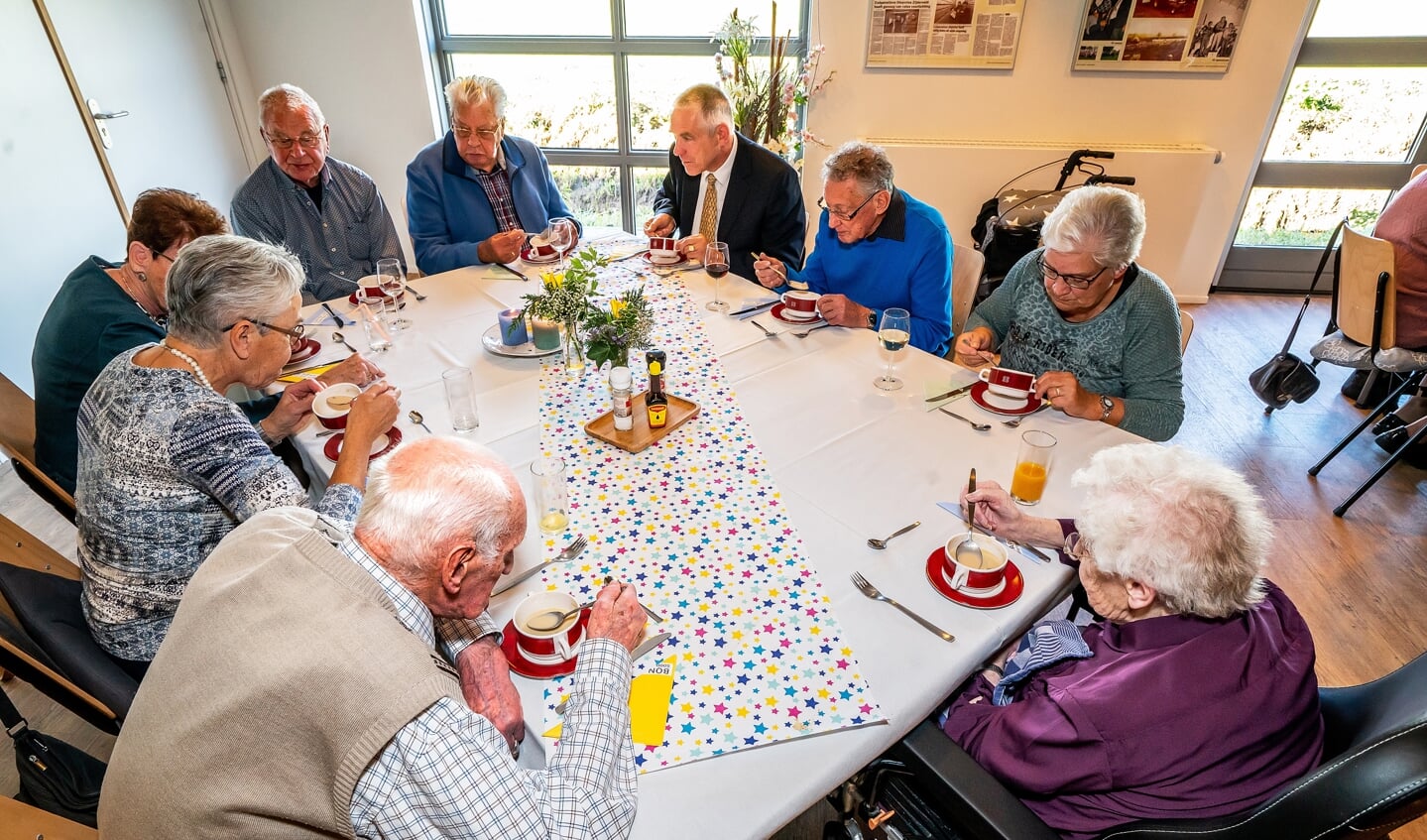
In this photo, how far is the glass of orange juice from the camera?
1651 millimetres

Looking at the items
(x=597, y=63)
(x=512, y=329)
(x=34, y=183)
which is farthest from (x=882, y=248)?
(x=34, y=183)

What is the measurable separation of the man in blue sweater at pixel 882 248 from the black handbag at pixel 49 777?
2.33m

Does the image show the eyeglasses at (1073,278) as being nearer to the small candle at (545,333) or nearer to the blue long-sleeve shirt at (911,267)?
the blue long-sleeve shirt at (911,267)

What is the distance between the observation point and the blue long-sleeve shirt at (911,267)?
2639mm

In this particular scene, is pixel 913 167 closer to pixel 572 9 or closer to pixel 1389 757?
pixel 572 9

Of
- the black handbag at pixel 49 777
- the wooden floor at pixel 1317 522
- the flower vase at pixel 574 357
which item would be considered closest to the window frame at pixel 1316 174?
the wooden floor at pixel 1317 522

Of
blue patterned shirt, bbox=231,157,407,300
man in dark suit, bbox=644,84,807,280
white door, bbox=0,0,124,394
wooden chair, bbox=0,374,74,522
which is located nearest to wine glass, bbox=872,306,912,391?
man in dark suit, bbox=644,84,807,280

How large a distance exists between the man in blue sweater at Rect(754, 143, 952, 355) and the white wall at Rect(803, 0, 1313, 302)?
250 cm

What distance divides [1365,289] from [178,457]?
4445mm

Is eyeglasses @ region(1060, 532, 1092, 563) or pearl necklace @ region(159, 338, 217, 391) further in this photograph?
pearl necklace @ region(159, 338, 217, 391)

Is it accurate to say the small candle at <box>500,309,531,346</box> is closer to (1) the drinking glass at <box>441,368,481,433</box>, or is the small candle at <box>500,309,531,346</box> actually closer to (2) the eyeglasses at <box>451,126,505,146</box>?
(1) the drinking glass at <box>441,368,481,433</box>

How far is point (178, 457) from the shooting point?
149 centimetres

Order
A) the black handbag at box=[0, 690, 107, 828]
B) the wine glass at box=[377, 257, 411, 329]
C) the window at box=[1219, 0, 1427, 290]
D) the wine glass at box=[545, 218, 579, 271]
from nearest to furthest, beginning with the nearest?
the black handbag at box=[0, 690, 107, 828] < the wine glass at box=[377, 257, 411, 329] < the wine glass at box=[545, 218, 579, 271] < the window at box=[1219, 0, 1427, 290]

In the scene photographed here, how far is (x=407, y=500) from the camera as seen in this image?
116 cm
